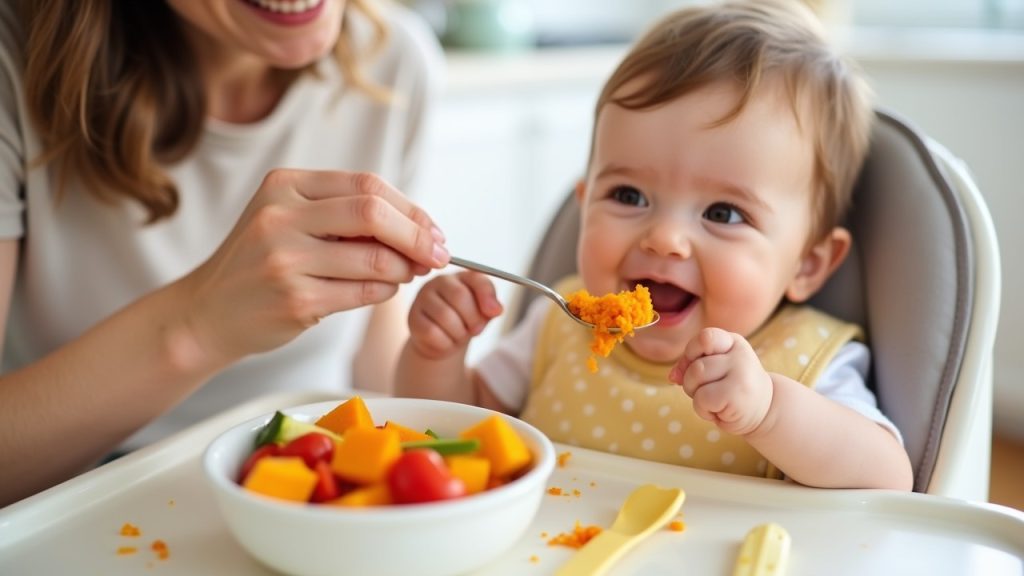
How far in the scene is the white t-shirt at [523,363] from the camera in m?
1.05

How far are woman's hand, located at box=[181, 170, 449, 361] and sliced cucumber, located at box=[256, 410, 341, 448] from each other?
0.15 meters

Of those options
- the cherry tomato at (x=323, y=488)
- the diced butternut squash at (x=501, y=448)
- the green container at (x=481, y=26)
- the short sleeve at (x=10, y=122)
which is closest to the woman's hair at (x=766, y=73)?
the diced butternut squash at (x=501, y=448)

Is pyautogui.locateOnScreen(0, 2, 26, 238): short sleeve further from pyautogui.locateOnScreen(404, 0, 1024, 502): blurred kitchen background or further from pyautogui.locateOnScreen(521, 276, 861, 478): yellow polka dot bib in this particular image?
pyautogui.locateOnScreen(404, 0, 1024, 502): blurred kitchen background

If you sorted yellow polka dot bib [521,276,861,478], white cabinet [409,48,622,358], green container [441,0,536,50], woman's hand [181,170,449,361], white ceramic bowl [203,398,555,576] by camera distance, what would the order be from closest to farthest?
white ceramic bowl [203,398,555,576] → woman's hand [181,170,449,361] → yellow polka dot bib [521,276,861,478] → white cabinet [409,48,622,358] → green container [441,0,536,50]

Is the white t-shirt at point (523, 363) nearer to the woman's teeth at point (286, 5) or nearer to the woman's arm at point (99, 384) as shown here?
the woman's arm at point (99, 384)

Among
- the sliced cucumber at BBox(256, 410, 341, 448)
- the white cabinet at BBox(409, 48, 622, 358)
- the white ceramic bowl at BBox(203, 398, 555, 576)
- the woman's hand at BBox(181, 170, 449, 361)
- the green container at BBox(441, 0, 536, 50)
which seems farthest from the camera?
the green container at BBox(441, 0, 536, 50)

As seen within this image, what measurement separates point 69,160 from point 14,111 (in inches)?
3.2

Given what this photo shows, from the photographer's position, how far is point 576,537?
2.55ft

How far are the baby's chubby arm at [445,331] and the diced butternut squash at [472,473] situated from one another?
38cm

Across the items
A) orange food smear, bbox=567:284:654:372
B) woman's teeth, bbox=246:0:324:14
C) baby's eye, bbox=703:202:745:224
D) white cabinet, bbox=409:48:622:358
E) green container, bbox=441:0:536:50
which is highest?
woman's teeth, bbox=246:0:324:14

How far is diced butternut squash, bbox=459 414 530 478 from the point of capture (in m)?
0.71

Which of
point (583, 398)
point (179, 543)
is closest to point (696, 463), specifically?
point (583, 398)

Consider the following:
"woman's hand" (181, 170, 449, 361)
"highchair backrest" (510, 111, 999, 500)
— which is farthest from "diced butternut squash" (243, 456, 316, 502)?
"highchair backrest" (510, 111, 999, 500)

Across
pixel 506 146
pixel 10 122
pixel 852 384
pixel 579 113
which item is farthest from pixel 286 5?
pixel 579 113
